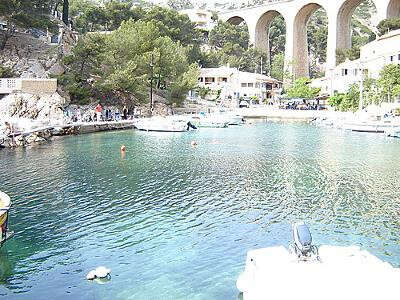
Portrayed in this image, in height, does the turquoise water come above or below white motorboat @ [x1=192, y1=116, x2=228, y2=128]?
below

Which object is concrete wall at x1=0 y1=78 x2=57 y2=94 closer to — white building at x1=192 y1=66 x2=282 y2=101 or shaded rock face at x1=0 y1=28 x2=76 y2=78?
shaded rock face at x1=0 y1=28 x2=76 y2=78

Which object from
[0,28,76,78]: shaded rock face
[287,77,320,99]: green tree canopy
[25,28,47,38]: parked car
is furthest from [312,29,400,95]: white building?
[25,28,47,38]: parked car

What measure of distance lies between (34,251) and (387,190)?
47.8 ft

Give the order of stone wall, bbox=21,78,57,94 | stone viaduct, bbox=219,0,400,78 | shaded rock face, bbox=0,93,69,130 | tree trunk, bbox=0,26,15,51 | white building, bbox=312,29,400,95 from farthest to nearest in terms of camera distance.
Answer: stone viaduct, bbox=219,0,400,78, white building, bbox=312,29,400,95, tree trunk, bbox=0,26,15,51, stone wall, bbox=21,78,57,94, shaded rock face, bbox=0,93,69,130

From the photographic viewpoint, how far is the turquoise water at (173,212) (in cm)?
1280

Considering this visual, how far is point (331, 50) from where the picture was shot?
3718 inches

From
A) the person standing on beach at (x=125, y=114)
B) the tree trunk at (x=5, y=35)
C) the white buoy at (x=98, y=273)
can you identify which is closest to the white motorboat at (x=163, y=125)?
the person standing on beach at (x=125, y=114)

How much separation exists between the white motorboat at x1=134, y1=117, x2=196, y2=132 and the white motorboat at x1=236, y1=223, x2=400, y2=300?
38.5 metres

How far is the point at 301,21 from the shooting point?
335 feet

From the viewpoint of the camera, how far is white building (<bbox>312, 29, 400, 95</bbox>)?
68.8m

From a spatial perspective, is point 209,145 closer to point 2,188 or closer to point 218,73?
point 2,188

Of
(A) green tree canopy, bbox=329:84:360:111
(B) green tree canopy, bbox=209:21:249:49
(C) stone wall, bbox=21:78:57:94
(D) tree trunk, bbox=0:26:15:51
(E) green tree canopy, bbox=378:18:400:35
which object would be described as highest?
(B) green tree canopy, bbox=209:21:249:49

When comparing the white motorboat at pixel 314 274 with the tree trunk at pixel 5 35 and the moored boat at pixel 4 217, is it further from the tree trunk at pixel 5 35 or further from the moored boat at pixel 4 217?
the tree trunk at pixel 5 35

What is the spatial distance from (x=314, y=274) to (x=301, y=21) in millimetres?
97687
